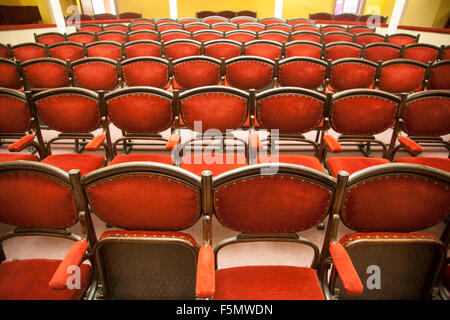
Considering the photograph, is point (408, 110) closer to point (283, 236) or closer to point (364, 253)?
point (364, 253)

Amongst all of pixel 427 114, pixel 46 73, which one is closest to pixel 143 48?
pixel 46 73

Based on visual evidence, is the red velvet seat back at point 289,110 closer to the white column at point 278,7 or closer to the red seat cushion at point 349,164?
the red seat cushion at point 349,164

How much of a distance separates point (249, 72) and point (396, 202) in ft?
7.76

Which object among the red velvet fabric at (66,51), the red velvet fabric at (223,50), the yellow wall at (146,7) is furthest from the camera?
the yellow wall at (146,7)

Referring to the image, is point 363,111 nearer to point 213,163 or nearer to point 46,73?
point 213,163

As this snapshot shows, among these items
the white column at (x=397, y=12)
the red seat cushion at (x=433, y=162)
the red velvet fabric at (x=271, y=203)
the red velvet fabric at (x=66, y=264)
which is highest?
the white column at (x=397, y=12)

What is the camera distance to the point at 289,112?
7.24ft

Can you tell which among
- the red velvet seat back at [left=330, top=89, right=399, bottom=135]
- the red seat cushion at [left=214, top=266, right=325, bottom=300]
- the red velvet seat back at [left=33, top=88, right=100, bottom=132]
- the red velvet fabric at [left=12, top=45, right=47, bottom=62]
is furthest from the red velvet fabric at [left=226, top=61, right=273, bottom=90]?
the red velvet fabric at [left=12, top=45, right=47, bottom=62]

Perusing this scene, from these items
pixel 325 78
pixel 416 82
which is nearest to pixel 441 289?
pixel 325 78

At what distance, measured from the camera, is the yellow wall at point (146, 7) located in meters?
11.7

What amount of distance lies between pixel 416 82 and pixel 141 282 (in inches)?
146

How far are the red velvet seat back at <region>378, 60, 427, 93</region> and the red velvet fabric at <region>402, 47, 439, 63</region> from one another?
140 centimetres

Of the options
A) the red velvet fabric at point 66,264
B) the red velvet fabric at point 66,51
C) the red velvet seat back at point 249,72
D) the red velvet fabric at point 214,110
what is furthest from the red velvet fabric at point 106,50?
the red velvet fabric at point 66,264
